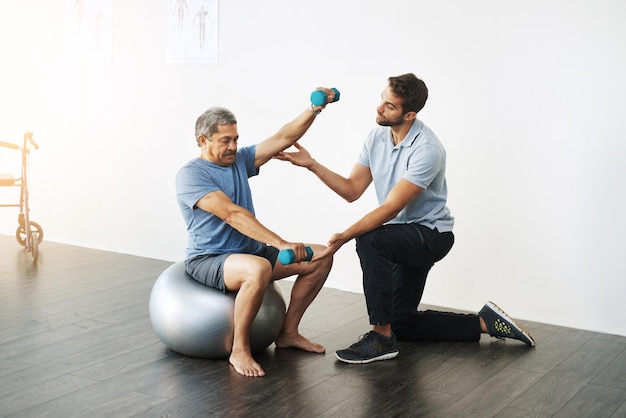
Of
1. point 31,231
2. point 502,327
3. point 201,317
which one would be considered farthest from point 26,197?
point 502,327

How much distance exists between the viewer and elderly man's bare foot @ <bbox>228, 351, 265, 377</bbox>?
9.75 ft

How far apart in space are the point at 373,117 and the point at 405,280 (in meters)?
1.14

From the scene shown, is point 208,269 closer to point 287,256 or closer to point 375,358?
point 287,256

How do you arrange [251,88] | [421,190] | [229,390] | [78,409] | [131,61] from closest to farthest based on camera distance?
[78,409] → [229,390] → [421,190] → [251,88] → [131,61]

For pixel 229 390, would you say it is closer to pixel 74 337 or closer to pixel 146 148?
pixel 74 337

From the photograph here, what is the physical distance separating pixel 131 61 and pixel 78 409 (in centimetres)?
302

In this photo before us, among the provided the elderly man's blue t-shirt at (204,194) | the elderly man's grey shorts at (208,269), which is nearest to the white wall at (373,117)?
the elderly man's blue t-shirt at (204,194)

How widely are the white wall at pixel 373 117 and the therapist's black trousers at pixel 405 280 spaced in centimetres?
60

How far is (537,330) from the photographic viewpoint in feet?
12.1

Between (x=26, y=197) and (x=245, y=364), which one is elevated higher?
(x=26, y=197)

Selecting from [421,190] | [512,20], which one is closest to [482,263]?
[421,190]

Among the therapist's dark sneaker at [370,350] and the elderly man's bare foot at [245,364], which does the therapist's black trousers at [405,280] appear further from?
the elderly man's bare foot at [245,364]

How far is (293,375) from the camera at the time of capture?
299 cm

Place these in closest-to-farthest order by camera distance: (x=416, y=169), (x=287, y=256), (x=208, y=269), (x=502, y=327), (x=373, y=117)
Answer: (x=287, y=256) → (x=208, y=269) → (x=416, y=169) → (x=502, y=327) → (x=373, y=117)
